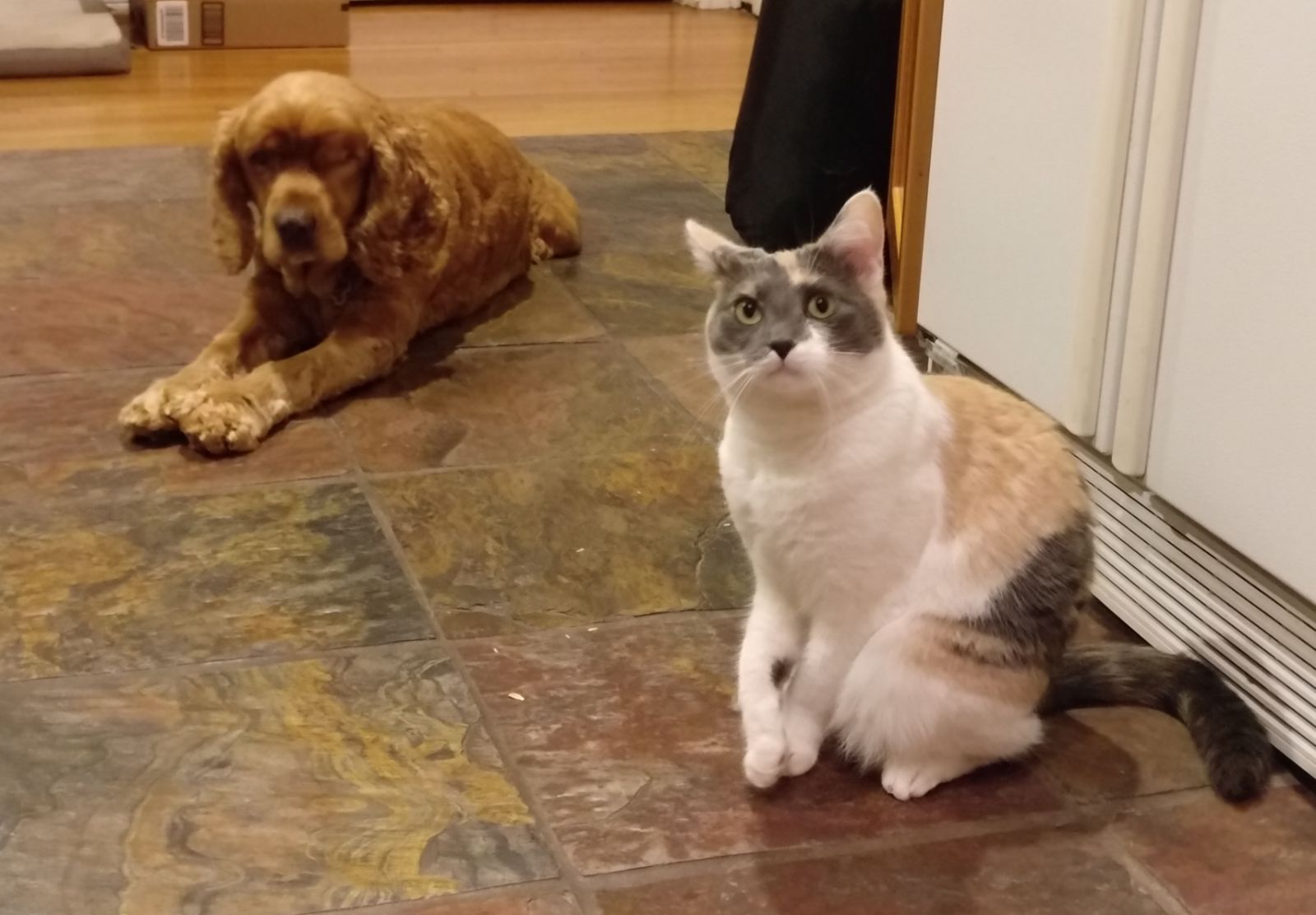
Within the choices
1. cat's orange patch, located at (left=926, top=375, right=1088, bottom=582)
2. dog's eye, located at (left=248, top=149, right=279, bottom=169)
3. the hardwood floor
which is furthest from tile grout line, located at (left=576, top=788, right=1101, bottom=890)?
the hardwood floor

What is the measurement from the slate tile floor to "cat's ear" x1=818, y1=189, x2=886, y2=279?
19.7 inches

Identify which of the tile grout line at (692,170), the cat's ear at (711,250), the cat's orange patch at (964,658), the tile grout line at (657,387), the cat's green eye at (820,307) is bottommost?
the tile grout line at (657,387)

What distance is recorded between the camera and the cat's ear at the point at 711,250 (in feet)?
4.71

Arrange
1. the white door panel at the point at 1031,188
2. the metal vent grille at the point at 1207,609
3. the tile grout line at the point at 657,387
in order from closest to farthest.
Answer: the metal vent grille at the point at 1207,609 < the white door panel at the point at 1031,188 < the tile grout line at the point at 657,387

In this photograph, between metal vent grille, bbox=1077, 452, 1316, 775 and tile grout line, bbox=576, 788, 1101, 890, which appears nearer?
tile grout line, bbox=576, 788, 1101, 890

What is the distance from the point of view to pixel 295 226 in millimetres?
2295

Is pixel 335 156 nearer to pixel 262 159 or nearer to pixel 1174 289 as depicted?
pixel 262 159

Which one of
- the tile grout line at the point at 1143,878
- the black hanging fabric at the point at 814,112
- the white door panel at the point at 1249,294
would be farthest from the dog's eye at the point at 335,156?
the tile grout line at the point at 1143,878

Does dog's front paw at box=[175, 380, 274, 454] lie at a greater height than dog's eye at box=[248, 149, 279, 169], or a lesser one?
lesser

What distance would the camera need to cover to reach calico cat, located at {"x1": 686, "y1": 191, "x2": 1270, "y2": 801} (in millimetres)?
1382

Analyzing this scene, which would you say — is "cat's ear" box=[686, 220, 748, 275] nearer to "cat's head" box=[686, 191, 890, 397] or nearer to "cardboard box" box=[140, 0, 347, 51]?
"cat's head" box=[686, 191, 890, 397]

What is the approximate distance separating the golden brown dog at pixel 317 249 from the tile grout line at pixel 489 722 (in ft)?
0.74

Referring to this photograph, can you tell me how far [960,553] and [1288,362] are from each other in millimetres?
366

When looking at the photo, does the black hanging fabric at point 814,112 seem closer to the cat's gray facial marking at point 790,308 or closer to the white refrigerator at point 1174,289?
the white refrigerator at point 1174,289
